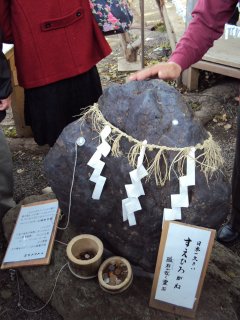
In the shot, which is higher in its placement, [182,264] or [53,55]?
[53,55]

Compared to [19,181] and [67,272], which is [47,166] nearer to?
[67,272]

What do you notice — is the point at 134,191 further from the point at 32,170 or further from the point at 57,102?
the point at 32,170

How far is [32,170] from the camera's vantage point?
4.18 metres

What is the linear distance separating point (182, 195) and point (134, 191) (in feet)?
0.86

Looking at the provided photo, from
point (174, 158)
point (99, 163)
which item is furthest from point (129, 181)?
point (174, 158)

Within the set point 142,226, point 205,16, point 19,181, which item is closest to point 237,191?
point 142,226

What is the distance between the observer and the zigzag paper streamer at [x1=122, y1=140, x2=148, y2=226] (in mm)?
1934

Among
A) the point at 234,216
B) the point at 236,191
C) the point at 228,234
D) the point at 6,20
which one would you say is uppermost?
the point at 6,20

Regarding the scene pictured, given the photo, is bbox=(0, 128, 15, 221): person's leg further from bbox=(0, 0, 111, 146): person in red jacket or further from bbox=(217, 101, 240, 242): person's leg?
bbox=(217, 101, 240, 242): person's leg

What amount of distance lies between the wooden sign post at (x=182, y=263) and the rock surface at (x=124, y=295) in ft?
0.63

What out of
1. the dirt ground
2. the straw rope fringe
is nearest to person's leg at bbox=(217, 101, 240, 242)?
the dirt ground

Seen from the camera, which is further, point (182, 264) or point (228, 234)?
point (228, 234)

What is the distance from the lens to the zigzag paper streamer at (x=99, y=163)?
2.08m

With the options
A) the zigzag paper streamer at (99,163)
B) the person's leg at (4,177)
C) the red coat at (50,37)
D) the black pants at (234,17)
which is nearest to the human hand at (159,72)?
the zigzag paper streamer at (99,163)
